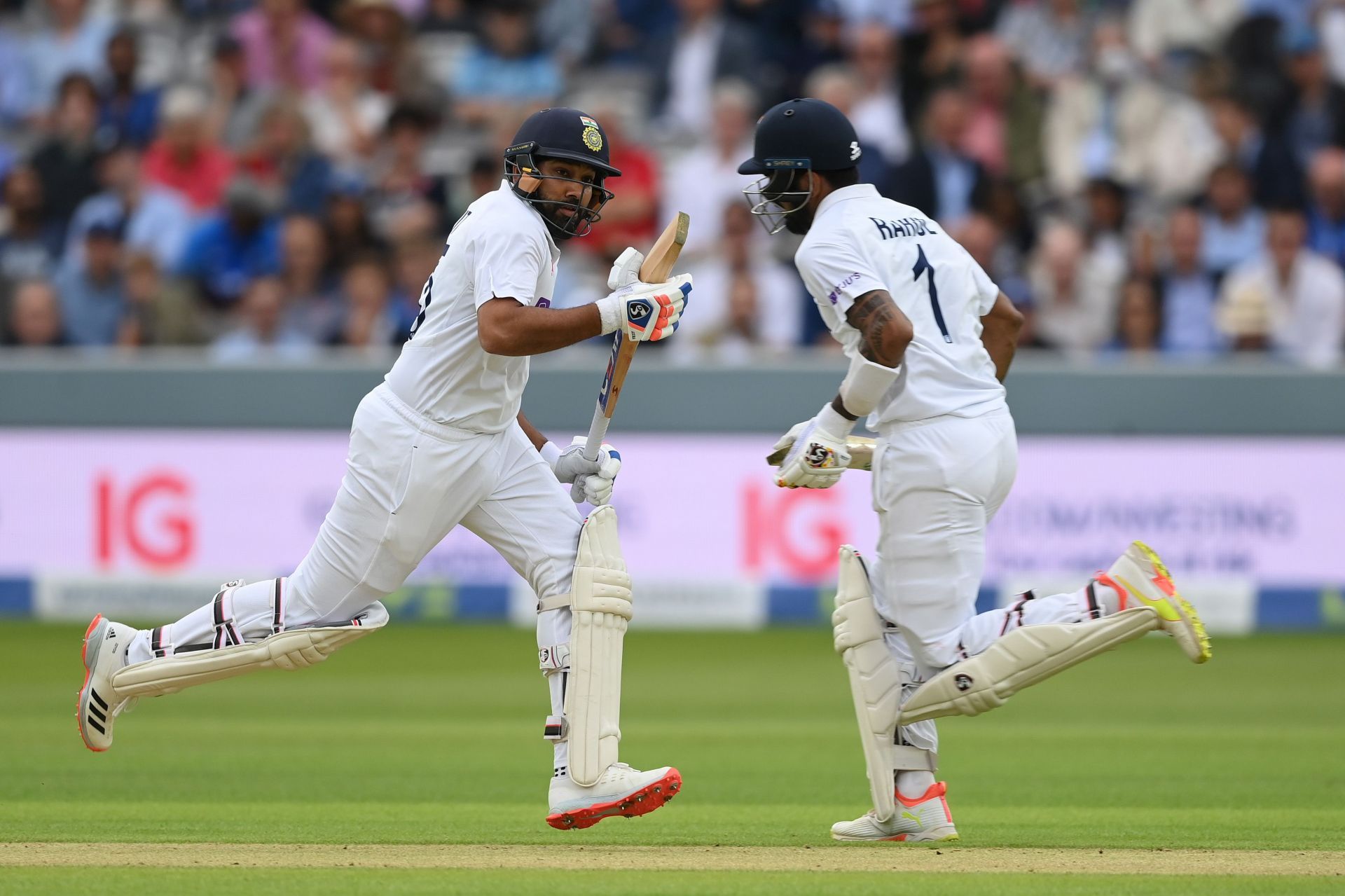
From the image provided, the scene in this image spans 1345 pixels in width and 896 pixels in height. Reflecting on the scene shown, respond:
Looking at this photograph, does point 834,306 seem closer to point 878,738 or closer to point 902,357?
point 902,357

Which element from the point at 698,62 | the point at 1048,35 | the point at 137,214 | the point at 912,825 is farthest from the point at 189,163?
the point at 912,825

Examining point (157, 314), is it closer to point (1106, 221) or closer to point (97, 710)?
point (1106, 221)

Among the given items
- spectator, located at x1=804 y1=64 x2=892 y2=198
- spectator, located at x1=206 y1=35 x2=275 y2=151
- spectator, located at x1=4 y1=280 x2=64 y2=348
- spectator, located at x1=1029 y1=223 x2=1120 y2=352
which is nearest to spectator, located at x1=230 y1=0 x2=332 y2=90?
spectator, located at x1=206 y1=35 x2=275 y2=151

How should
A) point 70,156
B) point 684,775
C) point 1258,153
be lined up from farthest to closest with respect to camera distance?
point 70,156
point 1258,153
point 684,775

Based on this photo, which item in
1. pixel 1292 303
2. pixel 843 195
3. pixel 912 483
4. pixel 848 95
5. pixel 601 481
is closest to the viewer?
pixel 912 483

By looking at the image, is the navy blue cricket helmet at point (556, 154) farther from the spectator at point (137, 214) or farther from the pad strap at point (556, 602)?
the spectator at point (137, 214)

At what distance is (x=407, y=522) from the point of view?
556cm

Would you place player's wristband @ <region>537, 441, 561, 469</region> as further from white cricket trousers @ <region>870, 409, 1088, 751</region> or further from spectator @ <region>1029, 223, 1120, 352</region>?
spectator @ <region>1029, 223, 1120, 352</region>

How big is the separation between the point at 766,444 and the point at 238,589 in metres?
6.07

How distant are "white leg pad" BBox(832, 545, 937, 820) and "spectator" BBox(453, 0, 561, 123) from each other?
8940 millimetres

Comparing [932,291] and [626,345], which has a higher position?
[932,291]

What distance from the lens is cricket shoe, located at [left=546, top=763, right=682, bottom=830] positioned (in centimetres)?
534

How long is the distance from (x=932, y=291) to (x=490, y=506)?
4.79 feet

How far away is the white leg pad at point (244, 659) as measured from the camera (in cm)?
565
